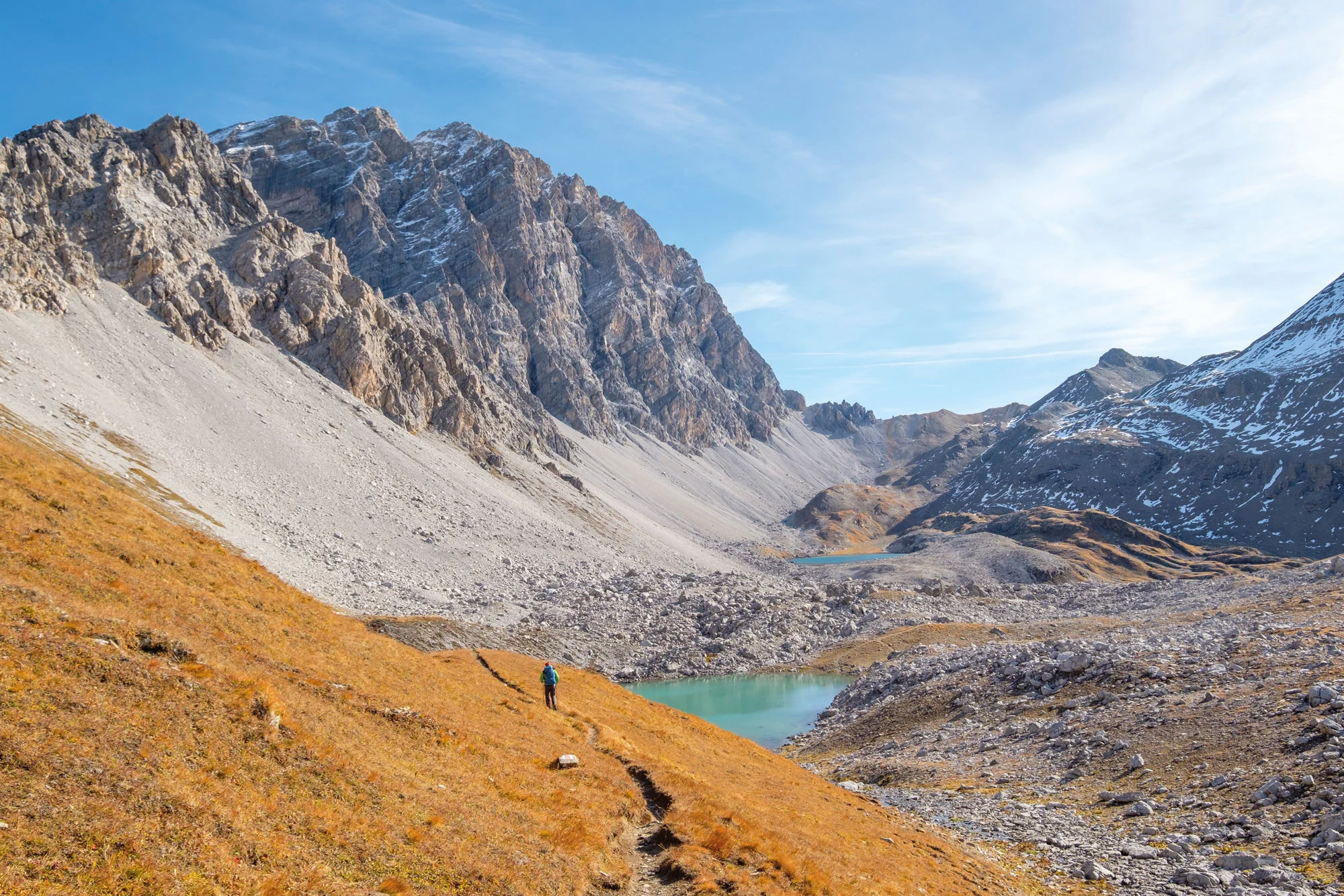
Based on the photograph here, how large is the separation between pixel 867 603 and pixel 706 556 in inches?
2176

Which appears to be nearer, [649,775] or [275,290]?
[649,775]

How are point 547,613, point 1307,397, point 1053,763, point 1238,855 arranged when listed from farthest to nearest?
point 1307,397, point 547,613, point 1053,763, point 1238,855

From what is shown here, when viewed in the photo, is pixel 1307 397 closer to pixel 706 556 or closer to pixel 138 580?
pixel 706 556

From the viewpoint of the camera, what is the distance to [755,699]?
191 ft

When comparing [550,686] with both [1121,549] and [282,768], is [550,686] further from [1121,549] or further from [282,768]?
[1121,549]

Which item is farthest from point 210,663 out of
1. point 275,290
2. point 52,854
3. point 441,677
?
point 275,290

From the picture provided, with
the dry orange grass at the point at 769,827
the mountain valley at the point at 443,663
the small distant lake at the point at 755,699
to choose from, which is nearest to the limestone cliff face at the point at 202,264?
the mountain valley at the point at 443,663

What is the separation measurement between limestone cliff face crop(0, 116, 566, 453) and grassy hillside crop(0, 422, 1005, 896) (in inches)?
3010

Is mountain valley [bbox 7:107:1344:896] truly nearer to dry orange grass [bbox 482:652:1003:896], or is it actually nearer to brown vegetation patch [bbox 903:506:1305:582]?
dry orange grass [bbox 482:652:1003:896]

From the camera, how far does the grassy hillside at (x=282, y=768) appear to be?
957cm

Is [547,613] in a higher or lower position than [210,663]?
lower

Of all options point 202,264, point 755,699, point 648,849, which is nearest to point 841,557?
point 755,699

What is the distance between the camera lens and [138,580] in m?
19.0

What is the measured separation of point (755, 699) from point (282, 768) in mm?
50099
